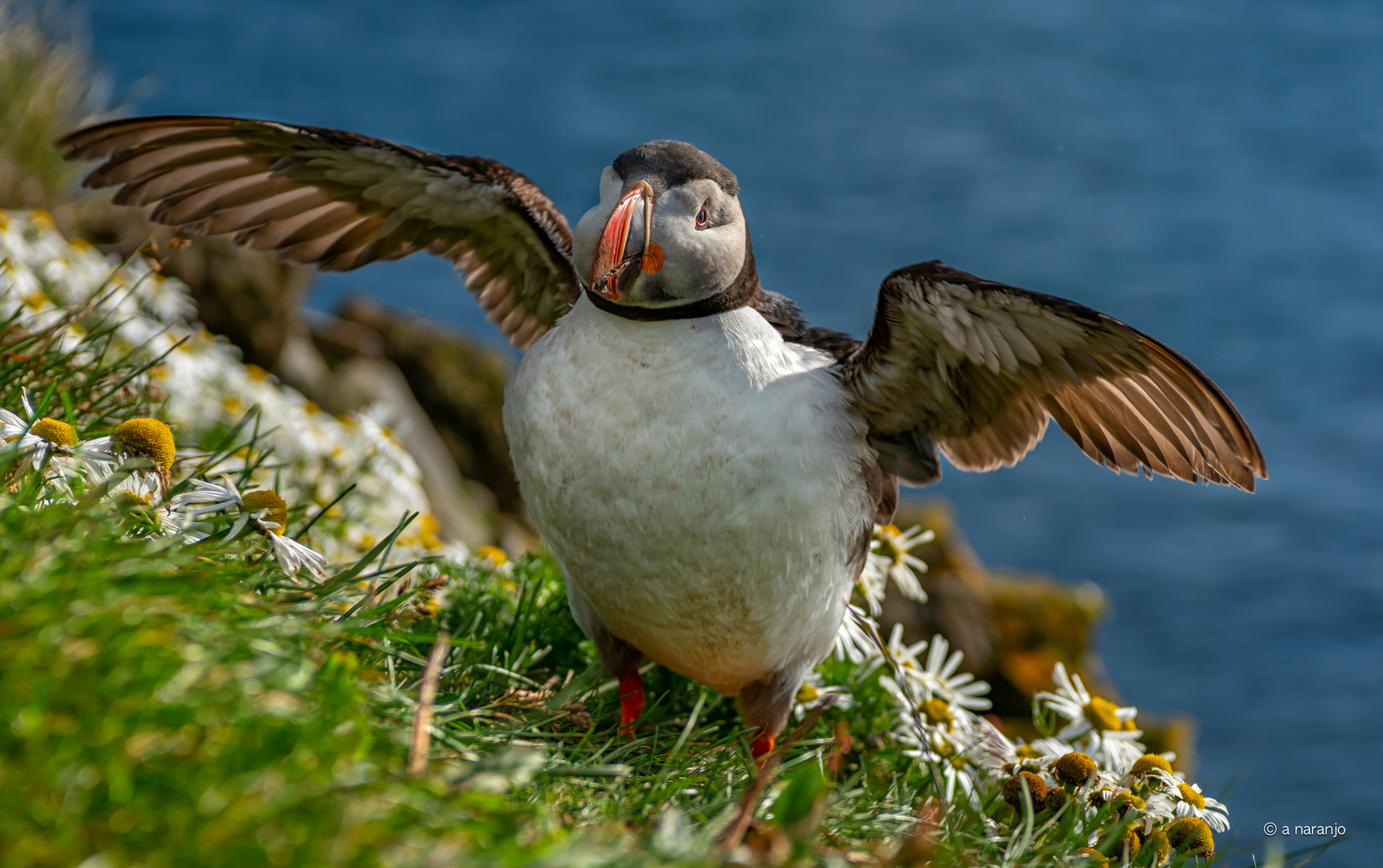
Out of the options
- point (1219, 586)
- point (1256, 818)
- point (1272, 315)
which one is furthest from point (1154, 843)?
point (1272, 315)

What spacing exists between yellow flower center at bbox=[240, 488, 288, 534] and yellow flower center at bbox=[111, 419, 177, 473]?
0.79 ft

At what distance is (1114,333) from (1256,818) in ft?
36.6

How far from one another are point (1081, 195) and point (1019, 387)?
26.0 meters

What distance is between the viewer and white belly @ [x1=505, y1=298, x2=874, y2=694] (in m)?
3.55

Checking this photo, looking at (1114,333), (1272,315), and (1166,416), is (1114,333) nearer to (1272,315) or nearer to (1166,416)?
(1166,416)

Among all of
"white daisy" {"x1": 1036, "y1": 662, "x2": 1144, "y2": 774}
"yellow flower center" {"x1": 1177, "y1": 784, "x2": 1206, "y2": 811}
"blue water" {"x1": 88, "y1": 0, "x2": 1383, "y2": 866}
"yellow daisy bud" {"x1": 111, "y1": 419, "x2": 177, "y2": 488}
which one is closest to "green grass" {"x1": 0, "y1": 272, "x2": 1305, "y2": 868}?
"yellow daisy bud" {"x1": 111, "y1": 419, "x2": 177, "y2": 488}

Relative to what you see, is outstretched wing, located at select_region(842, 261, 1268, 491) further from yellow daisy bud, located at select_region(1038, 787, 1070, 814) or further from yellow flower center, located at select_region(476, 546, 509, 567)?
yellow flower center, located at select_region(476, 546, 509, 567)

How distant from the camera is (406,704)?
283cm

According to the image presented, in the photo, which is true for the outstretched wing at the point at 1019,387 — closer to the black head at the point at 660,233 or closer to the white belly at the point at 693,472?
the white belly at the point at 693,472

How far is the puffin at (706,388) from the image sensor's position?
3512 millimetres

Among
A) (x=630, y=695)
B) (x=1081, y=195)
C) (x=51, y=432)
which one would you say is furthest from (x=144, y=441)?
(x=1081, y=195)

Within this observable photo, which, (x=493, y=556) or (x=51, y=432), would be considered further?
(x=493, y=556)

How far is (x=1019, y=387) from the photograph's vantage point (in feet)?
12.9

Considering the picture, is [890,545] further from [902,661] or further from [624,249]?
[624,249]
